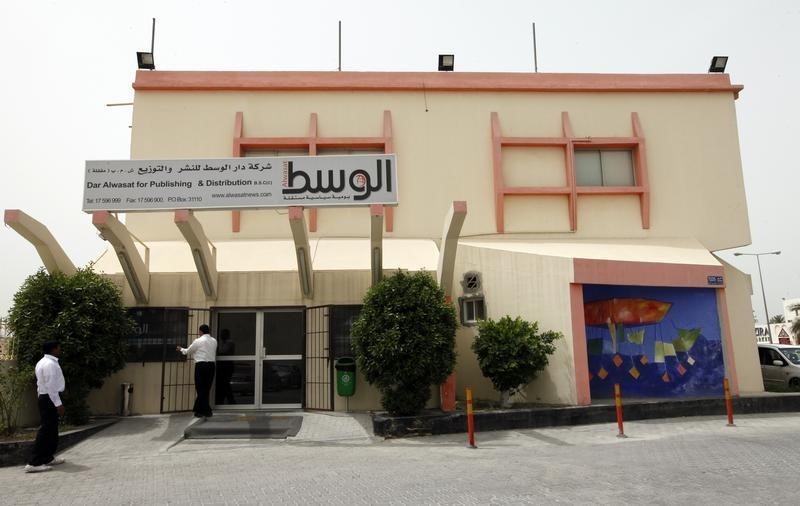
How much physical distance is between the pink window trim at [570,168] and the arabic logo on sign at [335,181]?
4425 millimetres

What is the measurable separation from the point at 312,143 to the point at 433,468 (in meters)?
9.26

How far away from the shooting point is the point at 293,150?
14945 millimetres

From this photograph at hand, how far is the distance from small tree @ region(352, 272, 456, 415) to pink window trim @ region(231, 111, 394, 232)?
424 cm

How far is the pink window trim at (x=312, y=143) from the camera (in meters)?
14.5

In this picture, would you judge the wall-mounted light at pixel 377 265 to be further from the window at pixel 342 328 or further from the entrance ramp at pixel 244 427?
the entrance ramp at pixel 244 427

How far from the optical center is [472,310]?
42.7ft

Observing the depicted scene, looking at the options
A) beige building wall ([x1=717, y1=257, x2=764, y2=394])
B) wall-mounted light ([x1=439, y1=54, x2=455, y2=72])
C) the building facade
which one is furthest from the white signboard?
beige building wall ([x1=717, y1=257, x2=764, y2=394])

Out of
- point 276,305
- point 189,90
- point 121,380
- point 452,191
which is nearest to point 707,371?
point 452,191

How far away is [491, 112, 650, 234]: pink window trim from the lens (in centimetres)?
1491

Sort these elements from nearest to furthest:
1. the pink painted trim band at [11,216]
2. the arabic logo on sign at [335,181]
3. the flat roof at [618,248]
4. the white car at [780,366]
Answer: the pink painted trim band at [11,216] → the arabic logo on sign at [335,181] → the flat roof at [618,248] → the white car at [780,366]

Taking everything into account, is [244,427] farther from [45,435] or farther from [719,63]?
[719,63]

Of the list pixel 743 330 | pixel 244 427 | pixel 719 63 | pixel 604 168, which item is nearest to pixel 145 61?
pixel 244 427

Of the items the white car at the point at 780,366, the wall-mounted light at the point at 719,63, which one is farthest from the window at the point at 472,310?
the wall-mounted light at the point at 719,63

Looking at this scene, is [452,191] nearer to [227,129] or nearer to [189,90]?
[227,129]
